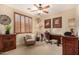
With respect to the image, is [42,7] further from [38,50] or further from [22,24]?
[38,50]

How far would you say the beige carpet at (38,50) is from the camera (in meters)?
2.54

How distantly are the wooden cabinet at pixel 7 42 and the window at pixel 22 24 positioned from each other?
18 cm

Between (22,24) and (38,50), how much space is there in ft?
2.28

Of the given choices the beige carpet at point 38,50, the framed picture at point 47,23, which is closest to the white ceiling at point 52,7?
the framed picture at point 47,23

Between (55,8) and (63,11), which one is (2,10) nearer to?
(55,8)

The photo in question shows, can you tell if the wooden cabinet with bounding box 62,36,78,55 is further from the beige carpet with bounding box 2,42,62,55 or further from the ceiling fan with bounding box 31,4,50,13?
the ceiling fan with bounding box 31,4,50,13

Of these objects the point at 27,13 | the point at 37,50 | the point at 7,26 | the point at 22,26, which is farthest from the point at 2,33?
the point at 37,50

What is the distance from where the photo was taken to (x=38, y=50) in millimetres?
2570

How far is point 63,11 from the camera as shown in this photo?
2.49m

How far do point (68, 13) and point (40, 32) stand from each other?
75 centimetres

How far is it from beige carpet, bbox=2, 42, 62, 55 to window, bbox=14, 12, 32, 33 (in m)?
0.37

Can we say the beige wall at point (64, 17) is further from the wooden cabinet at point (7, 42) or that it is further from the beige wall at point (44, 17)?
the wooden cabinet at point (7, 42)
